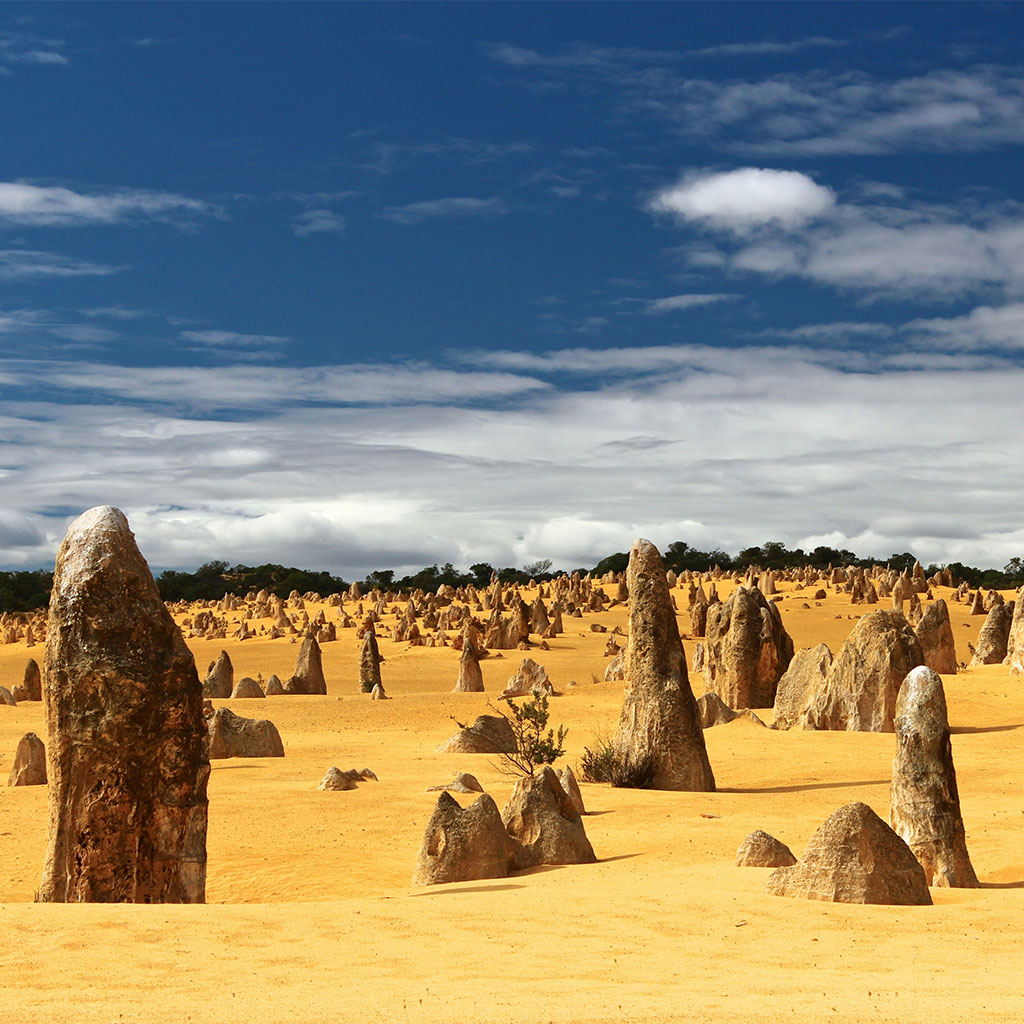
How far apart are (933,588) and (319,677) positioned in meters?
37.2

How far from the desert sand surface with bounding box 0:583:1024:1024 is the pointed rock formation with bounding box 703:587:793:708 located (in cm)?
741

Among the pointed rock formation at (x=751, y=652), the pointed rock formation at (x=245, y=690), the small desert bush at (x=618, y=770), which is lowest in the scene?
the small desert bush at (x=618, y=770)

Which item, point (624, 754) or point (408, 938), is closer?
point (408, 938)

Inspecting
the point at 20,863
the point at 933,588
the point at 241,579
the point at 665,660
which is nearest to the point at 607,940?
the point at 20,863

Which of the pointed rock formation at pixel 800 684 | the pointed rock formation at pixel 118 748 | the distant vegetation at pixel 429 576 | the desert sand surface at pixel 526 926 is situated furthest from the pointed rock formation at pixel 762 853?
the distant vegetation at pixel 429 576

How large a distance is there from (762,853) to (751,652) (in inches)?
597

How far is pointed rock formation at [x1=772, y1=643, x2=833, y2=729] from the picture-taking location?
75.9 feet

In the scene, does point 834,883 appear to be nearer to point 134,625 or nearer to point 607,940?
point 607,940

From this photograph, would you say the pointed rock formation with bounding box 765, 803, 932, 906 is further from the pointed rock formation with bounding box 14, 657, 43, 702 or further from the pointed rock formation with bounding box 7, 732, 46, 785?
the pointed rock formation with bounding box 14, 657, 43, 702

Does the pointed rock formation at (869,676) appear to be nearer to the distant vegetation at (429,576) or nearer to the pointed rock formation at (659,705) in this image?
the pointed rock formation at (659,705)

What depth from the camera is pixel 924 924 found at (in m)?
9.04

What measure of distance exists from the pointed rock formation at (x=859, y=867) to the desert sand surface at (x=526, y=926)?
0.59ft

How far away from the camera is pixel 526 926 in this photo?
879cm

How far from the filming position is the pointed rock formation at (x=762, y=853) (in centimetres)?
1151
